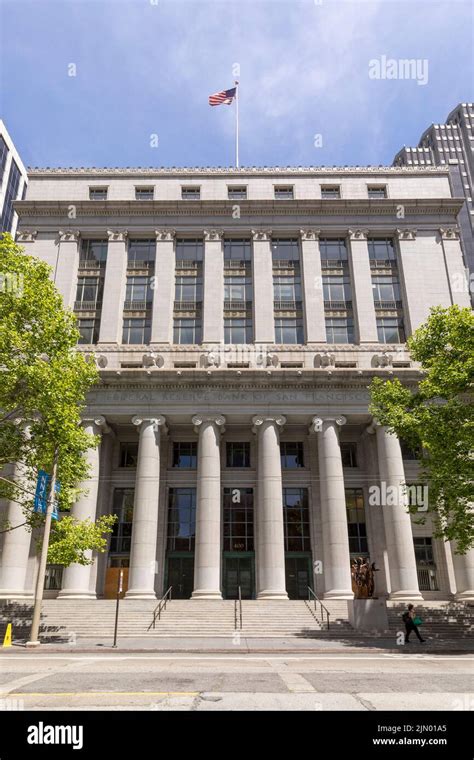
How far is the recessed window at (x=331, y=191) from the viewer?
166 ft

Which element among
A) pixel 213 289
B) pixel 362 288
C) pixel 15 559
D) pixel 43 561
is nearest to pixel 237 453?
pixel 213 289

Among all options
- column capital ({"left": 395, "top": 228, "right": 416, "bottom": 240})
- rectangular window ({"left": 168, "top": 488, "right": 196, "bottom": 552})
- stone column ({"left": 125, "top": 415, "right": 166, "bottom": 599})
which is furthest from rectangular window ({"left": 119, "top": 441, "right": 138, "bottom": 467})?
column capital ({"left": 395, "top": 228, "right": 416, "bottom": 240})

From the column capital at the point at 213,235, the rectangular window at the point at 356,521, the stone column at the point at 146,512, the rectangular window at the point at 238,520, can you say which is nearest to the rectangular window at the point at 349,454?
the rectangular window at the point at 356,521

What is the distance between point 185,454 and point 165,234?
21.2 metres

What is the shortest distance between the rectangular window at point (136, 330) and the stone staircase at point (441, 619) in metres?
28.3

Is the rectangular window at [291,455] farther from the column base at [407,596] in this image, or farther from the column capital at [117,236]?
the column capital at [117,236]

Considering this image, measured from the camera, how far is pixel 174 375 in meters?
37.2

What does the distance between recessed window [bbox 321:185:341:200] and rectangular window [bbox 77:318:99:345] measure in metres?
26.4

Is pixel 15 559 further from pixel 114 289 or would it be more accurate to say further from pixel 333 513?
pixel 114 289

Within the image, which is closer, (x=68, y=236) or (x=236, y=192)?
(x=68, y=236)

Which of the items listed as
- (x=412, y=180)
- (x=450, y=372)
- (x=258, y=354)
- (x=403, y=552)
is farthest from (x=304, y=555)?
(x=412, y=180)

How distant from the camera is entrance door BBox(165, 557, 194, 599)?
3791cm

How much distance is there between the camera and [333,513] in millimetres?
34531

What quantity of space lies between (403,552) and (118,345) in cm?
2754
